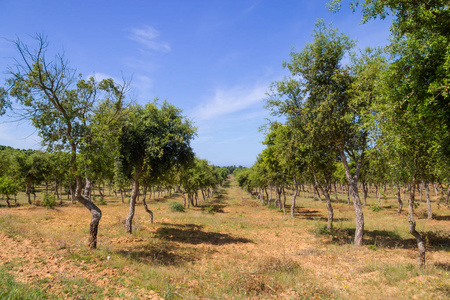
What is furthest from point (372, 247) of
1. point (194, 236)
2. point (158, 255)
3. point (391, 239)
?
point (158, 255)

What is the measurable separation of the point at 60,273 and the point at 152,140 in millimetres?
9242

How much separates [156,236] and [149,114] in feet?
32.0

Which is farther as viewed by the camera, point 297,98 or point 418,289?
point 297,98

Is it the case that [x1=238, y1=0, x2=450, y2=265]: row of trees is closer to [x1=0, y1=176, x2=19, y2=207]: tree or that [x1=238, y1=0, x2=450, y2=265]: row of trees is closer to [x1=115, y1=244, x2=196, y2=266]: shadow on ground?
[x1=115, y1=244, x2=196, y2=266]: shadow on ground

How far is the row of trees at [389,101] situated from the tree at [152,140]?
7420 mm

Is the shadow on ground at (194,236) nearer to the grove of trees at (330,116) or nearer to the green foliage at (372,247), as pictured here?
the grove of trees at (330,116)

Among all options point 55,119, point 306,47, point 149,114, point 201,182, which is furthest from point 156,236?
point 201,182

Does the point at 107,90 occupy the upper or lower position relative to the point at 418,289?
upper

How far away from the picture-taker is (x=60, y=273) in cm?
795

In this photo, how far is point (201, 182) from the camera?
148 feet

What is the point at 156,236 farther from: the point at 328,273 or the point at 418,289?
the point at 418,289

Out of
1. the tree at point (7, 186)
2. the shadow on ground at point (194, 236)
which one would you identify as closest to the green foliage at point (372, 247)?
the shadow on ground at point (194, 236)

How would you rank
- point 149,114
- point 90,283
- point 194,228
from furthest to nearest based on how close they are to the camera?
point 194,228 < point 149,114 < point 90,283

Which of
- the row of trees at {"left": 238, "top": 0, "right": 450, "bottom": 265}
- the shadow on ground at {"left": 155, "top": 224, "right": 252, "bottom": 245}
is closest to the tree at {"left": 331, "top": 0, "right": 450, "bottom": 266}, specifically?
the row of trees at {"left": 238, "top": 0, "right": 450, "bottom": 265}
